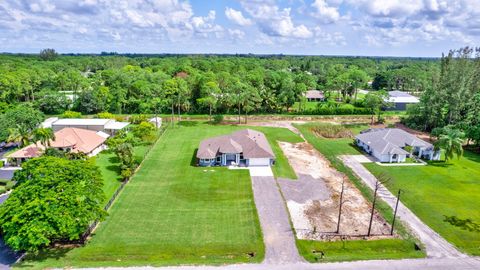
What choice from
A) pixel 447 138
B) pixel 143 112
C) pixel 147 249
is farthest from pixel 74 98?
pixel 447 138

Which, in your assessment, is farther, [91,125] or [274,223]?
[91,125]

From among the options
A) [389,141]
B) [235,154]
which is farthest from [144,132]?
[389,141]

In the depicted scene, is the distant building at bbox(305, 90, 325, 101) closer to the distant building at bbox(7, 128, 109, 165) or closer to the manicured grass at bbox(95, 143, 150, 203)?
the manicured grass at bbox(95, 143, 150, 203)

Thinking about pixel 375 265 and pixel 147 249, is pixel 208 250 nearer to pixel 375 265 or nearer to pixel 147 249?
pixel 147 249

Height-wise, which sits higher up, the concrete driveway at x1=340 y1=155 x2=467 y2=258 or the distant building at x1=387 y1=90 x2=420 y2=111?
the distant building at x1=387 y1=90 x2=420 y2=111

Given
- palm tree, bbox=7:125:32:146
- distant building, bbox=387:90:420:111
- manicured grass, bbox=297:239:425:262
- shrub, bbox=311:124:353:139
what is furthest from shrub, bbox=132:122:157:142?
distant building, bbox=387:90:420:111

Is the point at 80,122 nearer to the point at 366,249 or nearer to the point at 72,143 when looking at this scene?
the point at 72,143

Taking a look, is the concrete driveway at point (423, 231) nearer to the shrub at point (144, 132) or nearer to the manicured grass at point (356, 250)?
the manicured grass at point (356, 250)
